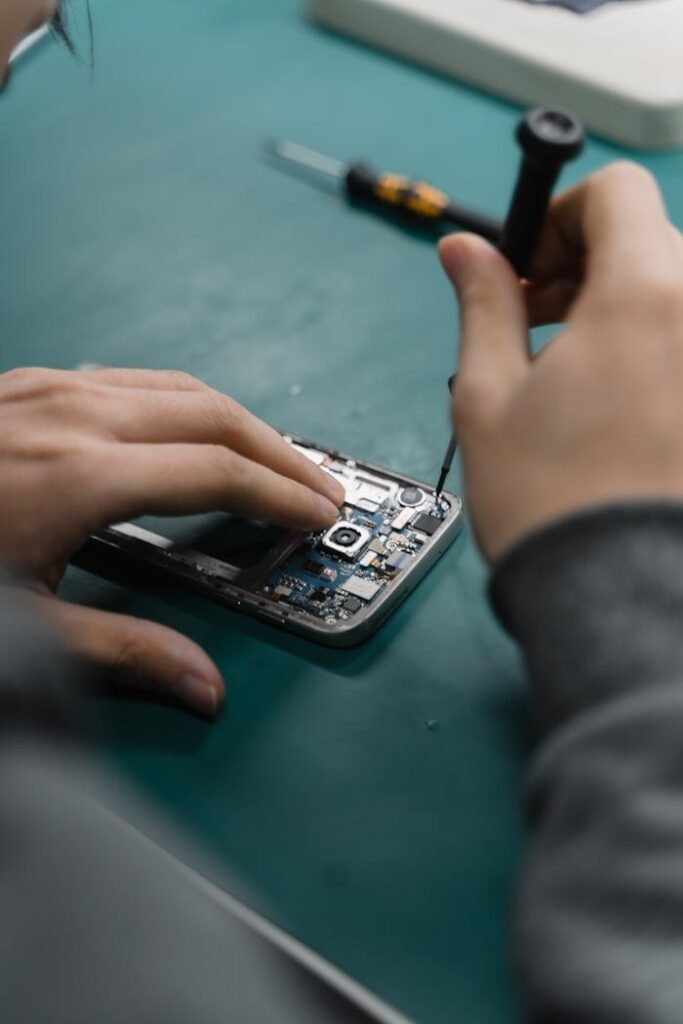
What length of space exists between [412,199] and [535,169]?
583mm

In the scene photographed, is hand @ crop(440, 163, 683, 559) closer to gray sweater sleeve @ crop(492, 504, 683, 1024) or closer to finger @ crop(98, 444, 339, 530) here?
gray sweater sleeve @ crop(492, 504, 683, 1024)

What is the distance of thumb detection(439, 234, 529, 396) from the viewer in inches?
22.6

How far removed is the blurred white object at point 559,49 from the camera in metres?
1.20

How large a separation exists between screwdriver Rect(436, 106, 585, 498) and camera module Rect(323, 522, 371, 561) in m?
0.26

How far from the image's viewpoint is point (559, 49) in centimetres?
124

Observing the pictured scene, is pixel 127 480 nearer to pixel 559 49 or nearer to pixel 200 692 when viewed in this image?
pixel 200 692

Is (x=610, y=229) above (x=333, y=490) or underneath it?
above

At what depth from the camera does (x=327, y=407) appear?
37.7 inches

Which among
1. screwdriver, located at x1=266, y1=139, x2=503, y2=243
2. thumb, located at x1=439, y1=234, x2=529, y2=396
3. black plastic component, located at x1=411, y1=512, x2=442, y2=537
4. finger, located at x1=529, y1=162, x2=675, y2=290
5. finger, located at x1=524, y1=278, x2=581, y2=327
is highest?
finger, located at x1=529, y1=162, x2=675, y2=290

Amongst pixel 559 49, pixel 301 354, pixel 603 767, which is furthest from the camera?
pixel 559 49

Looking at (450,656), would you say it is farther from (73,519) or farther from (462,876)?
(73,519)

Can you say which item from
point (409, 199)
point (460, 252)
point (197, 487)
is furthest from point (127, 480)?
point (409, 199)

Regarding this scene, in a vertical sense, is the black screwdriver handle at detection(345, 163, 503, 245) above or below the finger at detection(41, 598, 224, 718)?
above

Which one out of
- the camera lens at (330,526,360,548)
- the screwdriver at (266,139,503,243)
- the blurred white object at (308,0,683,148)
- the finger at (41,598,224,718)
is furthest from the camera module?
the blurred white object at (308,0,683,148)
